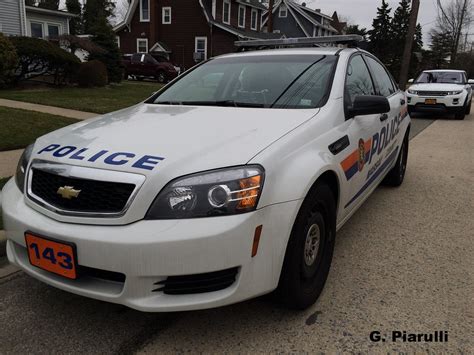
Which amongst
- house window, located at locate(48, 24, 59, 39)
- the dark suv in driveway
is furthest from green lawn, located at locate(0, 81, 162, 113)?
the dark suv in driveway

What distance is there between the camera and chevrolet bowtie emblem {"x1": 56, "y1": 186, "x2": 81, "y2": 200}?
2.17m

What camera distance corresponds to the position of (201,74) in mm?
3879

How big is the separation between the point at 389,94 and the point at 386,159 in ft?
2.68

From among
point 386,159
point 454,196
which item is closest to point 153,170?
point 386,159

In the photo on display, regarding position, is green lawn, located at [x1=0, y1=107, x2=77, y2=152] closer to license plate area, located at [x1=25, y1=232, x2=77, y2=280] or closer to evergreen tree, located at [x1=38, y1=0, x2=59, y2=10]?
license plate area, located at [x1=25, y1=232, x2=77, y2=280]

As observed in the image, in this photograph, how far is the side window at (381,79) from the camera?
14.3 feet

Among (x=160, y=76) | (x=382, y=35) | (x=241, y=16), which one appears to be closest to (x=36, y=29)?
(x=160, y=76)

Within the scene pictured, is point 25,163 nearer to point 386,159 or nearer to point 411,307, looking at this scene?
point 411,307

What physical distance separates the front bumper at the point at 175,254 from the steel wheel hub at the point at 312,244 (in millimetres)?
329

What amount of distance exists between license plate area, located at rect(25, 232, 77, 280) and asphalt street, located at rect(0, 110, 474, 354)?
41cm

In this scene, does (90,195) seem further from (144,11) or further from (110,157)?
(144,11)

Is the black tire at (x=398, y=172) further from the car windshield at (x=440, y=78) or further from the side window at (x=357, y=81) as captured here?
the car windshield at (x=440, y=78)

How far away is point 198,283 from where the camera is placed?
2100 millimetres

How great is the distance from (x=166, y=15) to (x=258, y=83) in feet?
99.5
